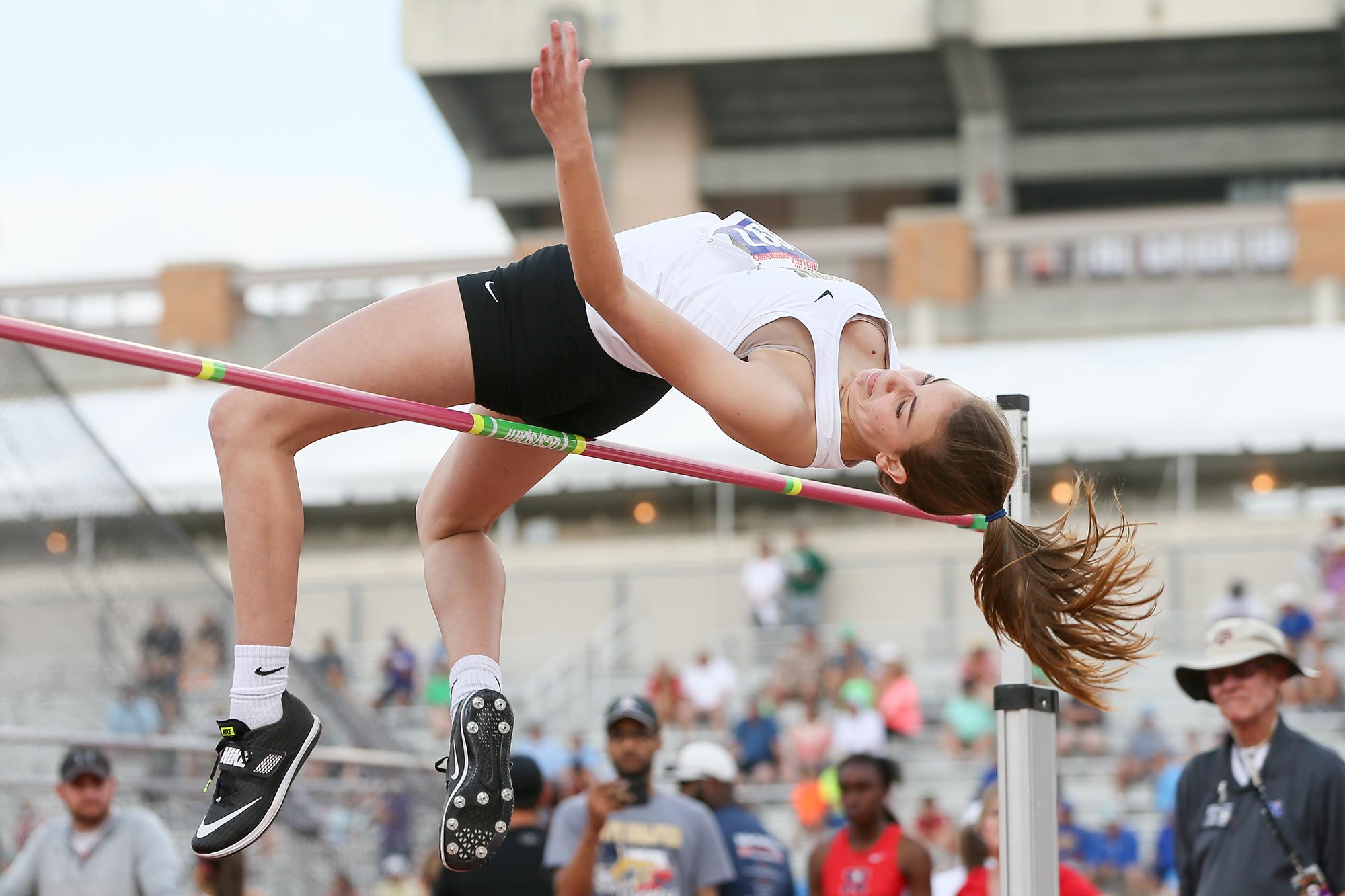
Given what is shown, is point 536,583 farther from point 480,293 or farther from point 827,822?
point 480,293

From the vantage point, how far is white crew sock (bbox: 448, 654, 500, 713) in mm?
3604

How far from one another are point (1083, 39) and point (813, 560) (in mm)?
10014

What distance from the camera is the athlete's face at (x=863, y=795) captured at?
5.75 meters

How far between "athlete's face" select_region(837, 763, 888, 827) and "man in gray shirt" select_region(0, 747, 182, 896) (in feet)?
6.95

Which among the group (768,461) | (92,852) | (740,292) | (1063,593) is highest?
(768,461)

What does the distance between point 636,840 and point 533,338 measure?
8.53 ft

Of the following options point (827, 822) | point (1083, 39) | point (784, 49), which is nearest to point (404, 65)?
point (784, 49)

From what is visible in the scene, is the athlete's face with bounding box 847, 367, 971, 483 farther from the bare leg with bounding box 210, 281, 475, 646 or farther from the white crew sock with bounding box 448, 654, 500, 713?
the white crew sock with bounding box 448, 654, 500, 713

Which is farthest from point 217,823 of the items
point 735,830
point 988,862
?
point 735,830

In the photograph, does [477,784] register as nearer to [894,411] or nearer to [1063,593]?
[894,411]

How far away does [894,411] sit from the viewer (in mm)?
3350

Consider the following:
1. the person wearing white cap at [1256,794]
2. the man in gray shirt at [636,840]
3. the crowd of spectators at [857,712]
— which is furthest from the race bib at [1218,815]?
the crowd of spectators at [857,712]

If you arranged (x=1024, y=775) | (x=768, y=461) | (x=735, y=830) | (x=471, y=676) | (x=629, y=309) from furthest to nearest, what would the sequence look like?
(x=768, y=461), (x=735, y=830), (x=1024, y=775), (x=471, y=676), (x=629, y=309)

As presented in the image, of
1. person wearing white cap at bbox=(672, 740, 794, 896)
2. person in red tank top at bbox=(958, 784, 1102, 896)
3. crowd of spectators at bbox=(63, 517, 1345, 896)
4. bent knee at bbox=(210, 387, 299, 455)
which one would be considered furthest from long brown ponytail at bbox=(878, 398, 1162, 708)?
crowd of spectators at bbox=(63, 517, 1345, 896)
